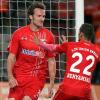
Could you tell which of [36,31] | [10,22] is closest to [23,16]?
[10,22]

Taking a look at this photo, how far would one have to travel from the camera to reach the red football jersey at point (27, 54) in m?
7.97

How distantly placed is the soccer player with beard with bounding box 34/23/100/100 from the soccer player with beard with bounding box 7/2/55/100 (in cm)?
A: 59

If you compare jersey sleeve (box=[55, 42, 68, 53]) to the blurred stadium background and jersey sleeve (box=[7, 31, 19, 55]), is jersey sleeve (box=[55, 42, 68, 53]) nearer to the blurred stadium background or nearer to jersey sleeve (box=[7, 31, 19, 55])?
jersey sleeve (box=[7, 31, 19, 55])

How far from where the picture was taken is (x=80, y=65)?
291 inches

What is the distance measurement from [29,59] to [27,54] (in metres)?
0.07

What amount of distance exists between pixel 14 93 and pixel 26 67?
0.37m

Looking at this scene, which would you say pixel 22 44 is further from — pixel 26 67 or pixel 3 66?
pixel 3 66

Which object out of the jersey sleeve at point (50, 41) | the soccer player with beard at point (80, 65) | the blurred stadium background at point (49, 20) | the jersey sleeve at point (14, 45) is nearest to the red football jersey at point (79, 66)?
the soccer player with beard at point (80, 65)

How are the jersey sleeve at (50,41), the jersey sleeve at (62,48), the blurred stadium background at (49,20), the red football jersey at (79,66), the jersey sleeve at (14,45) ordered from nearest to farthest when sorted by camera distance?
1. the red football jersey at (79,66)
2. the jersey sleeve at (62,48)
3. the jersey sleeve at (14,45)
4. the jersey sleeve at (50,41)
5. the blurred stadium background at (49,20)

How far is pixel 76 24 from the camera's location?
9.79m

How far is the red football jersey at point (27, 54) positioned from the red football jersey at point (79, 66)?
0.63m

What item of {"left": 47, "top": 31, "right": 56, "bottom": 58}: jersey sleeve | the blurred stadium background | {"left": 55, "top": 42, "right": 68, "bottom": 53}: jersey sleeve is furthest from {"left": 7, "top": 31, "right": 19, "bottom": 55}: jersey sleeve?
the blurred stadium background

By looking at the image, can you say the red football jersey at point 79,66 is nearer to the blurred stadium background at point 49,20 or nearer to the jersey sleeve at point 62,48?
the jersey sleeve at point 62,48

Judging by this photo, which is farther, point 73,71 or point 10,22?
point 10,22
